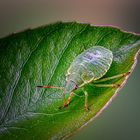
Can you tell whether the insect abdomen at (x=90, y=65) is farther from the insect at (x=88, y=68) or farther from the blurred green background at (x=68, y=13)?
the blurred green background at (x=68, y=13)

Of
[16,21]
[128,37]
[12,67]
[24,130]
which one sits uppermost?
[16,21]

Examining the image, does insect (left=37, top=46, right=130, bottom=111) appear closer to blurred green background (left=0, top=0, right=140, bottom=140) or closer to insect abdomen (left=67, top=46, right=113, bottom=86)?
insect abdomen (left=67, top=46, right=113, bottom=86)

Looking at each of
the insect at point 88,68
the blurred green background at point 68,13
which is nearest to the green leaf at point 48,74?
the insect at point 88,68

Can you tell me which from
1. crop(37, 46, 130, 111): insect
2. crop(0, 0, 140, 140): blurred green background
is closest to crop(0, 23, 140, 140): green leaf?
crop(37, 46, 130, 111): insect

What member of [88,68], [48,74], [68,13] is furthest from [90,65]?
[68,13]

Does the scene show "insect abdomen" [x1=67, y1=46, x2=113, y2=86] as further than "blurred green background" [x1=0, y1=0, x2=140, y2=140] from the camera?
No


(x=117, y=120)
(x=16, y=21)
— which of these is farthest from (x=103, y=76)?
(x=16, y=21)

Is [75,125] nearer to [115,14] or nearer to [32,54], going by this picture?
[32,54]
